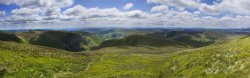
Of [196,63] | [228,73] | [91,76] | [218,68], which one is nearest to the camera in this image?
[228,73]

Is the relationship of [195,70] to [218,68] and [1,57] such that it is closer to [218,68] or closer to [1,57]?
[218,68]

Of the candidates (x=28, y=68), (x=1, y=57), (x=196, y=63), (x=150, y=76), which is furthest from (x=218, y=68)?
(x=1, y=57)

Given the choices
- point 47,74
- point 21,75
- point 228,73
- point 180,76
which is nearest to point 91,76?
point 47,74

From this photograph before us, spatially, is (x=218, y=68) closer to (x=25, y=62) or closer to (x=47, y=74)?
(x=47, y=74)

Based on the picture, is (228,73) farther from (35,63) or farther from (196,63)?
(35,63)

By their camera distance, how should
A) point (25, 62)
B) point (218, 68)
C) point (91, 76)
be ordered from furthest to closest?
point (25, 62)
point (91, 76)
point (218, 68)

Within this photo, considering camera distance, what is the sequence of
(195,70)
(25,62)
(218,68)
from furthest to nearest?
(25,62)
(195,70)
(218,68)

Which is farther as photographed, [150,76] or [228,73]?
[150,76]

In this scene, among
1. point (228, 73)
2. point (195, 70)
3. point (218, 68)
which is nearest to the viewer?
point (228, 73)

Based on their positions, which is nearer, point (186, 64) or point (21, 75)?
point (21, 75)
